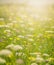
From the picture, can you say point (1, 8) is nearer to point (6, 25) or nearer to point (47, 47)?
point (6, 25)

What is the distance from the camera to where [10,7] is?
6.21m

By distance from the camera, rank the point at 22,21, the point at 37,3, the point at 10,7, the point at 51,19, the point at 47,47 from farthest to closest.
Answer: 1. the point at 10,7
2. the point at 37,3
3. the point at 51,19
4. the point at 22,21
5. the point at 47,47

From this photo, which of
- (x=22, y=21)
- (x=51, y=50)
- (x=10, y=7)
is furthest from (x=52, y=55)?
(x=10, y=7)

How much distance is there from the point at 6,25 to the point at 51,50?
986 millimetres

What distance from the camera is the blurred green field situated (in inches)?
130

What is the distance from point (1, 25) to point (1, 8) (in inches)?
58.6

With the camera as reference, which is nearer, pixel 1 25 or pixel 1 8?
pixel 1 25

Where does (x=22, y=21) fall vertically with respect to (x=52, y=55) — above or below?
above

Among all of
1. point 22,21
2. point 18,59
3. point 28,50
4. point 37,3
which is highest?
point 37,3

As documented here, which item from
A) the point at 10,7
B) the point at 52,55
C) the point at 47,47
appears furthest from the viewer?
the point at 10,7

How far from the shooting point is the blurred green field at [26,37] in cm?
329

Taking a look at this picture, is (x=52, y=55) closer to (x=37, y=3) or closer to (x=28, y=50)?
(x=28, y=50)

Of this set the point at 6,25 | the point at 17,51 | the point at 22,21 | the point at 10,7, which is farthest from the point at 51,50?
the point at 10,7

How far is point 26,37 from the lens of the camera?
402 cm
